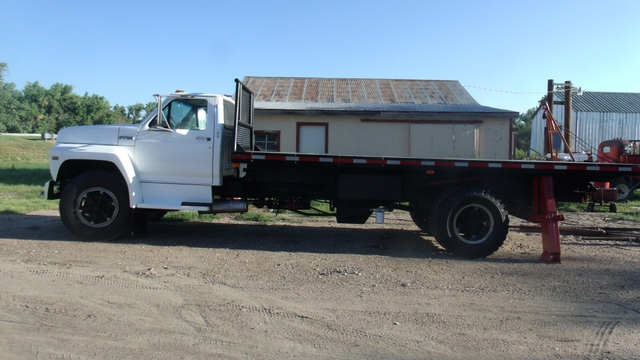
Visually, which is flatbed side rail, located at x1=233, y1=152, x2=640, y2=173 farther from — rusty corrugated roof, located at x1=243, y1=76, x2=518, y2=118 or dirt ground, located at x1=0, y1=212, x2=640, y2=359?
rusty corrugated roof, located at x1=243, y1=76, x2=518, y2=118

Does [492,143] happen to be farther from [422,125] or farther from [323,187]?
[323,187]

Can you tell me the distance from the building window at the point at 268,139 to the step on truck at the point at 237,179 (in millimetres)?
7918

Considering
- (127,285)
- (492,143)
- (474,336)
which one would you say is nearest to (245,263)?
(127,285)

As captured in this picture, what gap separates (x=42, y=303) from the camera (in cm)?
477

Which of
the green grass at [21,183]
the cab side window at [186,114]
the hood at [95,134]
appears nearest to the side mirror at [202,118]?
the cab side window at [186,114]

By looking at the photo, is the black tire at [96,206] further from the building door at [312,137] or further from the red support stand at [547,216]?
the building door at [312,137]

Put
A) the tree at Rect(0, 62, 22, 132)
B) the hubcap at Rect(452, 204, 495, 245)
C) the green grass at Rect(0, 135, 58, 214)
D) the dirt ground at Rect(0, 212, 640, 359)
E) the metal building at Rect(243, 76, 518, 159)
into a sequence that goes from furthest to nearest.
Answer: the tree at Rect(0, 62, 22, 132), the metal building at Rect(243, 76, 518, 159), the green grass at Rect(0, 135, 58, 214), the hubcap at Rect(452, 204, 495, 245), the dirt ground at Rect(0, 212, 640, 359)

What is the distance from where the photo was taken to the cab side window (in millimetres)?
7863

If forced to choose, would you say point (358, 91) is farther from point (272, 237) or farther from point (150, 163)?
point (150, 163)

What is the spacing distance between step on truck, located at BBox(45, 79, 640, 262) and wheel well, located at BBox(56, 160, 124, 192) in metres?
0.02

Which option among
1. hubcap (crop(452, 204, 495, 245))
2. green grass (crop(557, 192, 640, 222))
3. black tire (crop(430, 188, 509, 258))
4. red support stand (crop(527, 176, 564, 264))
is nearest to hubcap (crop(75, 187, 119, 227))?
black tire (crop(430, 188, 509, 258))

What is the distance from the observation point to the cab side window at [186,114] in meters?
7.86

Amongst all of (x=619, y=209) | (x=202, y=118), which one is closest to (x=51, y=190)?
(x=202, y=118)

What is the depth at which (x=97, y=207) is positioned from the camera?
7.77 meters
